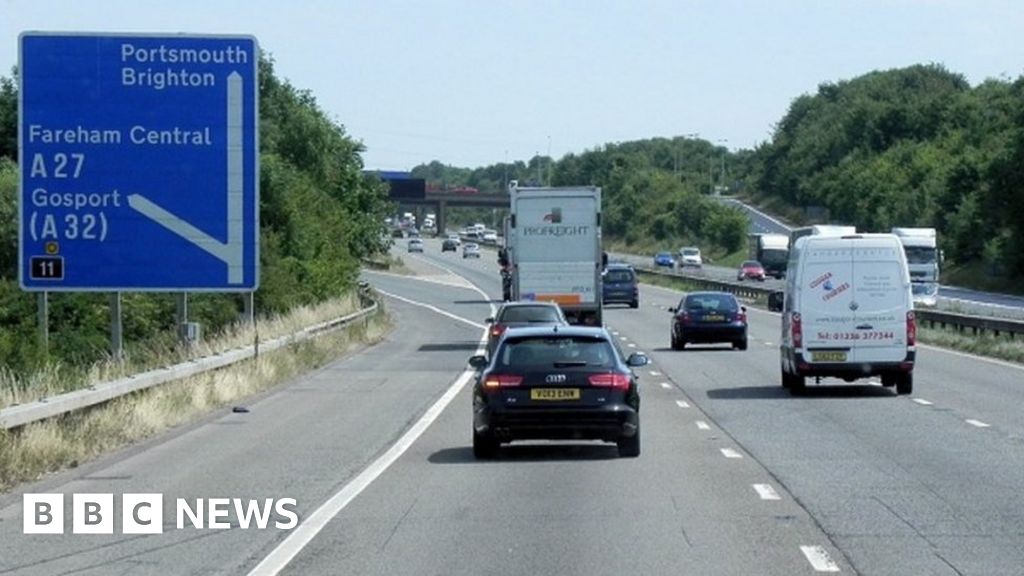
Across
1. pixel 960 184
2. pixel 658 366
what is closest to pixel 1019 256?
pixel 960 184

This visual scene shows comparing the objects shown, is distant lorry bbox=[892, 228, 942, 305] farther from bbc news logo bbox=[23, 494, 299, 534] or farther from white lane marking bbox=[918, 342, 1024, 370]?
bbc news logo bbox=[23, 494, 299, 534]

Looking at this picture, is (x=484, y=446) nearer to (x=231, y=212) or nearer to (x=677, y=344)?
(x=231, y=212)

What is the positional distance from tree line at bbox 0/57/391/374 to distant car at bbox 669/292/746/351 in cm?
1088

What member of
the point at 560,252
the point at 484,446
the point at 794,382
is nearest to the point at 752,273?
→ the point at 560,252

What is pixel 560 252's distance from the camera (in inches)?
1869

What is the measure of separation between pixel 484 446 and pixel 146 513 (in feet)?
17.7

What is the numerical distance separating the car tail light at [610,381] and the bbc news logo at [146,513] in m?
4.58

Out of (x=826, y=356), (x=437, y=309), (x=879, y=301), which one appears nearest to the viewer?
(x=826, y=356)

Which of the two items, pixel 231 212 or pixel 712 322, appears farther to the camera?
pixel 712 322

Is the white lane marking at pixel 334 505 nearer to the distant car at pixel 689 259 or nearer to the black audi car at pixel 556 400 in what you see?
the black audi car at pixel 556 400

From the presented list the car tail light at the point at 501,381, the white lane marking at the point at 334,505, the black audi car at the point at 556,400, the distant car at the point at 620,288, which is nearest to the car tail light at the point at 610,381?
the black audi car at the point at 556,400

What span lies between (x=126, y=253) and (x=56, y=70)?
9.41 ft

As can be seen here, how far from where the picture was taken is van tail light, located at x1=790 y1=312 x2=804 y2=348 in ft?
98.4

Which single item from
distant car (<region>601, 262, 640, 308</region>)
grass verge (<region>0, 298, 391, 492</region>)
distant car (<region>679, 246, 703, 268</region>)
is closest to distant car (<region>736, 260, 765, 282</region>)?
distant car (<region>679, 246, 703, 268</region>)
